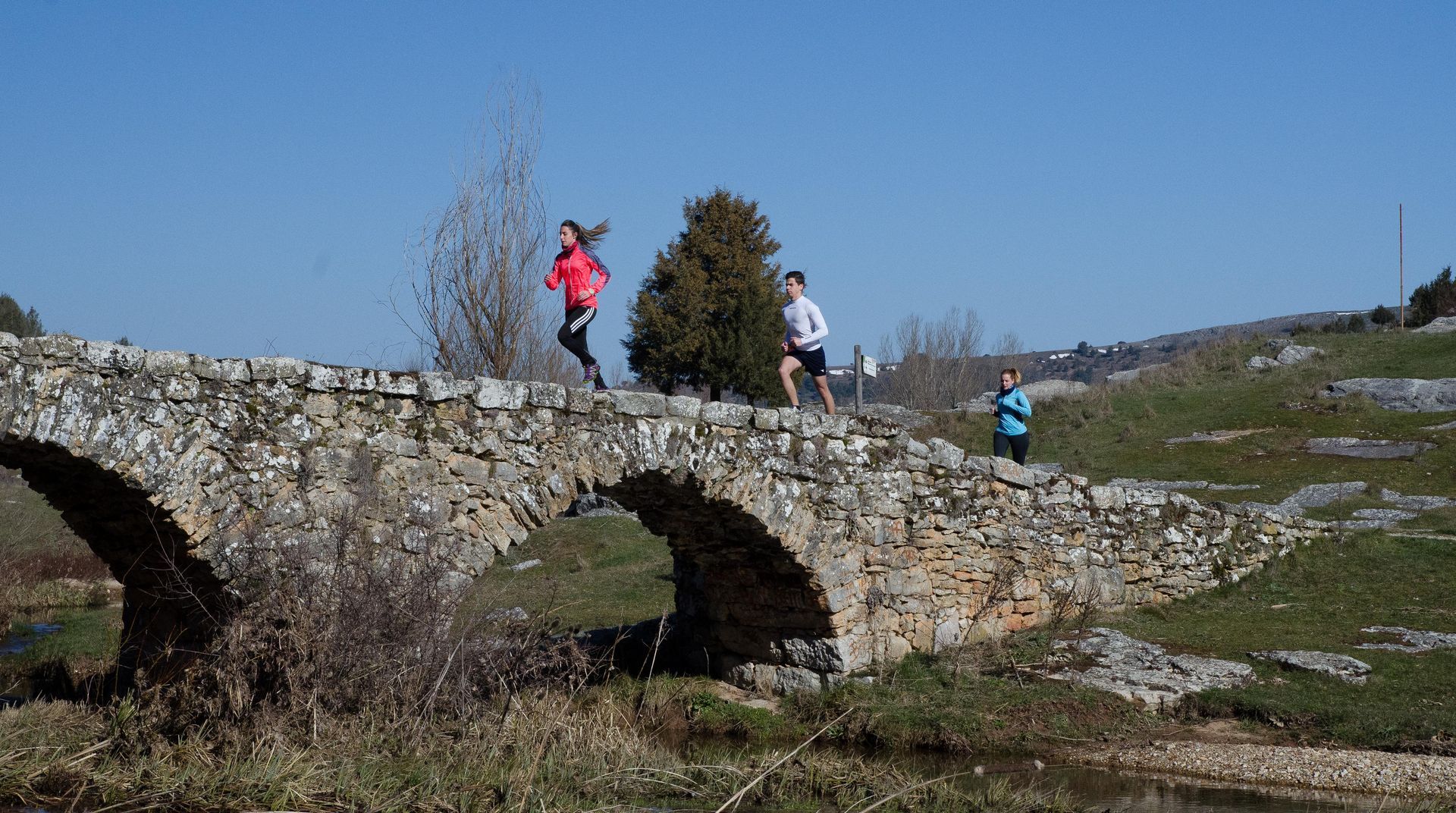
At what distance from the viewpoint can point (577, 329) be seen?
1056cm

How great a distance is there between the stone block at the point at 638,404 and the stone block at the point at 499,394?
2.83ft

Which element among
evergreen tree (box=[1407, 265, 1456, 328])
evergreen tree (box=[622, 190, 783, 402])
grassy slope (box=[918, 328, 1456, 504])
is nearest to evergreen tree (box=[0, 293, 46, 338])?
evergreen tree (box=[622, 190, 783, 402])

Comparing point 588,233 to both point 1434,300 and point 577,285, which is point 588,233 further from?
point 1434,300

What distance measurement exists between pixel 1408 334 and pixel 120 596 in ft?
94.4

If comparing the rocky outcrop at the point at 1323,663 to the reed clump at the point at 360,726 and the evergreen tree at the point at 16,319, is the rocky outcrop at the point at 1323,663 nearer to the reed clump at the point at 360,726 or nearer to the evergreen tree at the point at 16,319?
the reed clump at the point at 360,726

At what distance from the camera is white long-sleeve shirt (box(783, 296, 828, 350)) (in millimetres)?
11586

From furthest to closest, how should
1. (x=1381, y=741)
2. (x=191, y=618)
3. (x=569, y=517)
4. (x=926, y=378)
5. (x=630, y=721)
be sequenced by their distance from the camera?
1. (x=926, y=378)
2. (x=569, y=517)
3. (x=630, y=721)
4. (x=1381, y=741)
5. (x=191, y=618)

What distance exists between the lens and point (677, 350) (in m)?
31.4

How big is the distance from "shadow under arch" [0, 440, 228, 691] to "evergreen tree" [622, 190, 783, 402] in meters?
21.2

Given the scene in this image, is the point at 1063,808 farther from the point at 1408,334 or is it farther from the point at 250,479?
the point at 1408,334

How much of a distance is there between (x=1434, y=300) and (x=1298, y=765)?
104 feet

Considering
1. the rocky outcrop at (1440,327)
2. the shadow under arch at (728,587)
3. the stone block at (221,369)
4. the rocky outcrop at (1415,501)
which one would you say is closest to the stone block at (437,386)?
the stone block at (221,369)

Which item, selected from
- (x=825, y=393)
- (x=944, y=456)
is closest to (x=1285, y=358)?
(x=944, y=456)

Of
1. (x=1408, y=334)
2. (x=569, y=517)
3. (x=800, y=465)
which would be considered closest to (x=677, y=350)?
A: (x=569, y=517)
